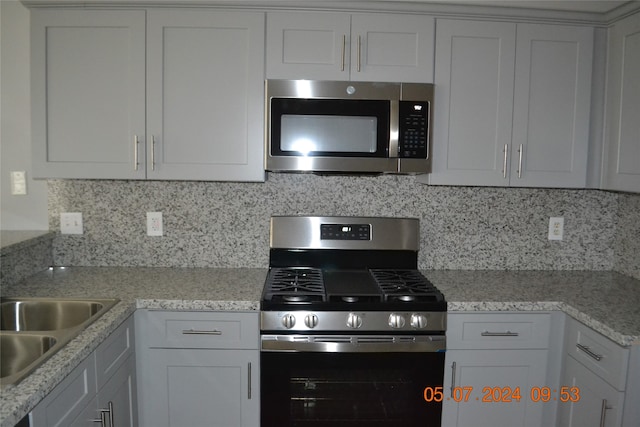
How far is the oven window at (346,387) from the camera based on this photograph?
77.5 inches

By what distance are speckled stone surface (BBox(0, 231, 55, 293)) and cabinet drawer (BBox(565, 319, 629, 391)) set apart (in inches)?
92.7

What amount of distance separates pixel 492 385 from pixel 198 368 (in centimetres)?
124

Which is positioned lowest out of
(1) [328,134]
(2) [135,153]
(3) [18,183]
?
(3) [18,183]

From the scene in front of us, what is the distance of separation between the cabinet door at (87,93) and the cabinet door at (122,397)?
83 cm

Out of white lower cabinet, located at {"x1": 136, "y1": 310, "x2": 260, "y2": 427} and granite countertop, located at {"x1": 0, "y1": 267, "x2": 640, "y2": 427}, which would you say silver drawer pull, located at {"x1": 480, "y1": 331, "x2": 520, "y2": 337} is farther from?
white lower cabinet, located at {"x1": 136, "y1": 310, "x2": 260, "y2": 427}

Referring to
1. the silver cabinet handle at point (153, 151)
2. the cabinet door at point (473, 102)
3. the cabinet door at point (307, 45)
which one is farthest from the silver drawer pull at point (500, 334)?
the silver cabinet handle at point (153, 151)

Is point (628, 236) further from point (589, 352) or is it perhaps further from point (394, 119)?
point (394, 119)

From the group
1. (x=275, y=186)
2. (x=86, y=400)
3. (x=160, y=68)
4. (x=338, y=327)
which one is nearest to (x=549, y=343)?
(x=338, y=327)

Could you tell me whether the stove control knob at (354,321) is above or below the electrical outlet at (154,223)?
below

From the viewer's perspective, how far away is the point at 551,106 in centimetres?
224

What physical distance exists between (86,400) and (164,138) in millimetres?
1120

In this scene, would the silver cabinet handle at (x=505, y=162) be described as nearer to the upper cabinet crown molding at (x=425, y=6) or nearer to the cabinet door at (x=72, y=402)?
the upper cabinet crown molding at (x=425, y=6)

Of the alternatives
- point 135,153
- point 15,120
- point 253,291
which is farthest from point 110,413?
point 15,120

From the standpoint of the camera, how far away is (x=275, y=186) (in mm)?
2506
